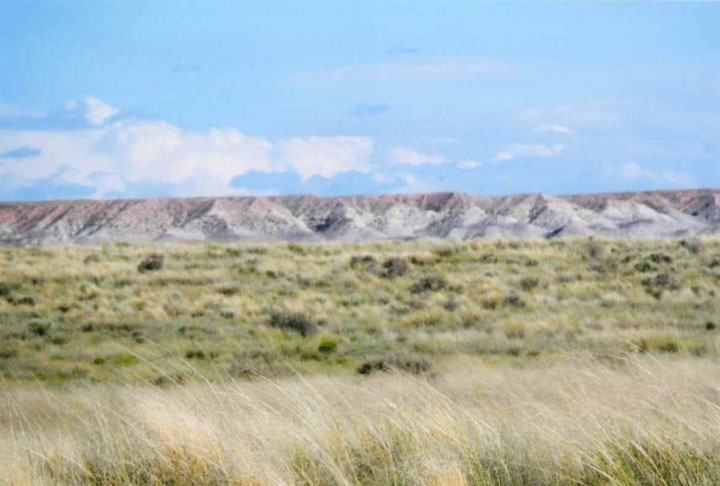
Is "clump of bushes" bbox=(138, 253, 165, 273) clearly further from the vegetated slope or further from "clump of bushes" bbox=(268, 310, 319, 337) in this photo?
the vegetated slope

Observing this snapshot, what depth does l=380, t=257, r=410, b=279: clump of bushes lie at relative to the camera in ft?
99.3

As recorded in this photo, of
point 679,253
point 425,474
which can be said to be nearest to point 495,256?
point 679,253

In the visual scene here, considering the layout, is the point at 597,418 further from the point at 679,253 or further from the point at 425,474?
the point at 679,253

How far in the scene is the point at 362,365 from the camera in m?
14.0

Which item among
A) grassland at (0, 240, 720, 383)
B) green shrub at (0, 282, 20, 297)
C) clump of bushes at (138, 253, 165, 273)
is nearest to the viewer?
grassland at (0, 240, 720, 383)

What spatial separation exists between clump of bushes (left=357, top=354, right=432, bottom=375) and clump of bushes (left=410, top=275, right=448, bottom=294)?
12.4 meters

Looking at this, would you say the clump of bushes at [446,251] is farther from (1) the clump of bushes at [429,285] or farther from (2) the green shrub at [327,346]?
(2) the green shrub at [327,346]

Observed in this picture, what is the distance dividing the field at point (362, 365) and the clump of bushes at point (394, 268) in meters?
0.38

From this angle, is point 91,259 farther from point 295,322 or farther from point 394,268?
point 295,322

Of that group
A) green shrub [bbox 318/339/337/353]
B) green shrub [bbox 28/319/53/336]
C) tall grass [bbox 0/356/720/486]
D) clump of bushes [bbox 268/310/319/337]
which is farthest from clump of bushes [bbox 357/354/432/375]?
green shrub [bbox 28/319/53/336]

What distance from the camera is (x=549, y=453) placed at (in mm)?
5344

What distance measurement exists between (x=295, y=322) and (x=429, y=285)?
26.2ft

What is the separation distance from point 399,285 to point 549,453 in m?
22.6

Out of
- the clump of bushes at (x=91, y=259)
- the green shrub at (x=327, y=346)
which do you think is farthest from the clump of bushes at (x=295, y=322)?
the clump of bushes at (x=91, y=259)
